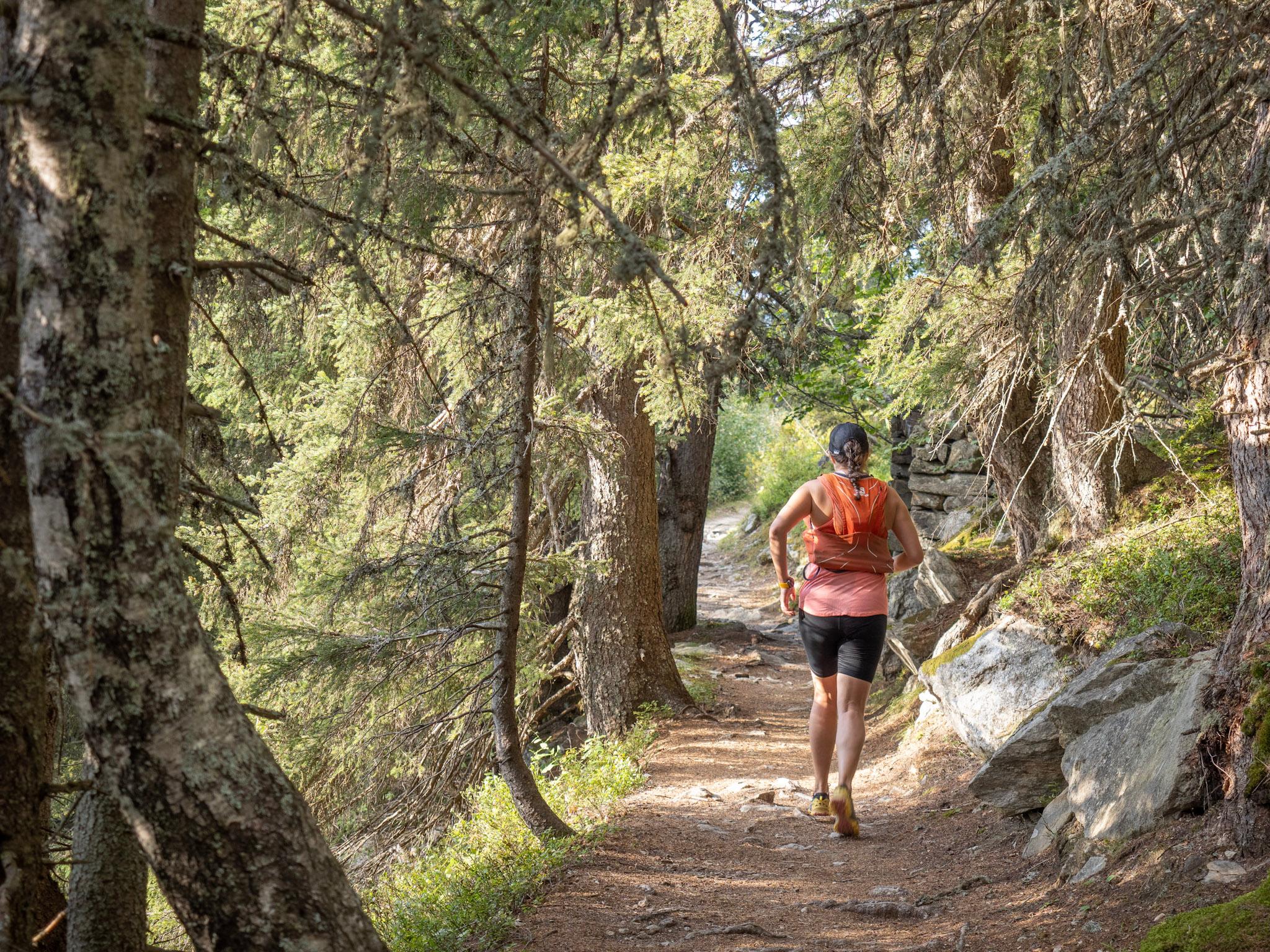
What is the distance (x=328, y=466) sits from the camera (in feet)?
26.8

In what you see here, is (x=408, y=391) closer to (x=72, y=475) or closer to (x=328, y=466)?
(x=328, y=466)

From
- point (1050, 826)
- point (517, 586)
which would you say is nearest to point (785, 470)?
point (517, 586)

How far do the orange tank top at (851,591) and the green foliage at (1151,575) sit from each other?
1.78 metres

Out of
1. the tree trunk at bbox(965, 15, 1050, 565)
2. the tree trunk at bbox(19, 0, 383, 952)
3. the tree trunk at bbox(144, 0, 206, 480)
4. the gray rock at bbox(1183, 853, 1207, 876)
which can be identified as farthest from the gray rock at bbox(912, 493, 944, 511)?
the tree trunk at bbox(19, 0, 383, 952)

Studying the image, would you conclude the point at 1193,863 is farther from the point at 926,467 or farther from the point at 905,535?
the point at 926,467

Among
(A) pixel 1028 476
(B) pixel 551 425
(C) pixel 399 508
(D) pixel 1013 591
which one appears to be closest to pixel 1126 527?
(D) pixel 1013 591

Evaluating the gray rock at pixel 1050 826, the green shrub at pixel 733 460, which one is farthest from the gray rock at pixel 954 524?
the green shrub at pixel 733 460

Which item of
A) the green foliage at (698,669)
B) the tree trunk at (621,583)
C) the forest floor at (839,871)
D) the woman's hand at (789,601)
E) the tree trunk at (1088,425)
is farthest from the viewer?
the green foliage at (698,669)

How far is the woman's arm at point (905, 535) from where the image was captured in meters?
5.79

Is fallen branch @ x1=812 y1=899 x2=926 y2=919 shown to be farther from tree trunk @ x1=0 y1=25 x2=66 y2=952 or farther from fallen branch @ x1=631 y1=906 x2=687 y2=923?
tree trunk @ x1=0 y1=25 x2=66 y2=952

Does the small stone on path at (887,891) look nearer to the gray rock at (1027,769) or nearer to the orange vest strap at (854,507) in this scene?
the gray rock at (1027,769)

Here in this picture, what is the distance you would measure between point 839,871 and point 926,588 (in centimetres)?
555

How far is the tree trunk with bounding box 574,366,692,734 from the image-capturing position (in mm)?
9250

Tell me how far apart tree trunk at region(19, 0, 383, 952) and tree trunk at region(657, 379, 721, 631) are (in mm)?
11665
